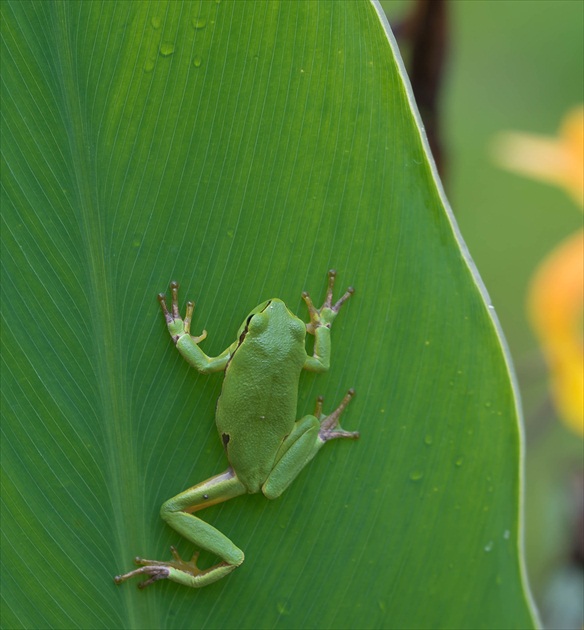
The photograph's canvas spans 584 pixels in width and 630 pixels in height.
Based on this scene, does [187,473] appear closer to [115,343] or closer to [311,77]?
[115,343]

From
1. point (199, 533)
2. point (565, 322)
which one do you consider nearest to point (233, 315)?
point (199, 533)

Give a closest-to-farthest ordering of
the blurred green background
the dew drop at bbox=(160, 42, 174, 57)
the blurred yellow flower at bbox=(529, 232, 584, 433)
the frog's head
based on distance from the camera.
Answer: the dew drop at bbox=(160, 42, 174, 57)
the frog's head
the blurred yellow flower at bbox=(529, 232, 584, 433)
the blurred green background

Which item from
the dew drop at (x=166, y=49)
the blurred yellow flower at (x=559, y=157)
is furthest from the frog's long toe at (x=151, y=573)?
the blurred yellow flower at (x=559, y=157)

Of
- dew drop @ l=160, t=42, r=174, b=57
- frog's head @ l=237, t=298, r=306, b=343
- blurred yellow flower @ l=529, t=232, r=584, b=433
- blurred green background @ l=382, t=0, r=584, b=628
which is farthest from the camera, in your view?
blurred green background @ l=382, t=0, r=584, b=628

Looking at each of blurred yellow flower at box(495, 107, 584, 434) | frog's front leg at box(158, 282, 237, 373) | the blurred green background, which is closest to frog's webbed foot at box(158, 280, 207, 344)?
frog's front leg at box(158, 282, 237, 373)

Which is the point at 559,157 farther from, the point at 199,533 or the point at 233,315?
the point at 199,533

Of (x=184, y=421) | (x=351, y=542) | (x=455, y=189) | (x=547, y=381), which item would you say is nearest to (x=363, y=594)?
(x=351, y=542)

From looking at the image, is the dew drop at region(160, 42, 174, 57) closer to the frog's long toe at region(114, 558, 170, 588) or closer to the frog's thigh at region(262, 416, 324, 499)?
the frog's thigh at region(262, 416, 324, 499)
